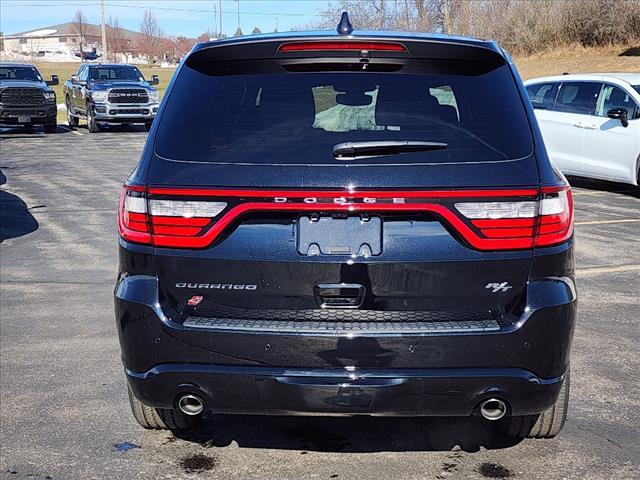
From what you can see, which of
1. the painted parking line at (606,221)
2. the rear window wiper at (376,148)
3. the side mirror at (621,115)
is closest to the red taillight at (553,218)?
the rear window wiper at (376,148)

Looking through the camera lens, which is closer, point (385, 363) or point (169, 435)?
point (385, 363)

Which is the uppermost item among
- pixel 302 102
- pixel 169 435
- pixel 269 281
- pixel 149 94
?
pixel 302 102

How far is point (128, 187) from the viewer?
136 inches

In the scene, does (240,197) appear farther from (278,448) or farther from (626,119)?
(626,119)

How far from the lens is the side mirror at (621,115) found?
1225 centimetres

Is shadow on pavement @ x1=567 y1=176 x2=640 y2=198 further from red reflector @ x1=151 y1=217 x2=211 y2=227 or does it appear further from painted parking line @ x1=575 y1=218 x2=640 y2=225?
red reflector @ x1=151 y1=217 x2=211 y2=227

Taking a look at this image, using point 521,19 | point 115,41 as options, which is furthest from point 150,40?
point 521,19

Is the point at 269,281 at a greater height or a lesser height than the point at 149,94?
greater

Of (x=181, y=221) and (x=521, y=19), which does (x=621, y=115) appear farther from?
(x=521, y=19)

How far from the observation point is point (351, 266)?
3.17 meters

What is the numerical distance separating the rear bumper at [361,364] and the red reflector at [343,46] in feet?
3.61

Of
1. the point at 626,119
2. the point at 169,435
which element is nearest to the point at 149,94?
the point at 626,119

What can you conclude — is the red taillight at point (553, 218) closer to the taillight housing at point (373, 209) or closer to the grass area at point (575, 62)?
the taillight housing at point (373, 209)

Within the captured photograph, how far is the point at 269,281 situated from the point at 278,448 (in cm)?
121
